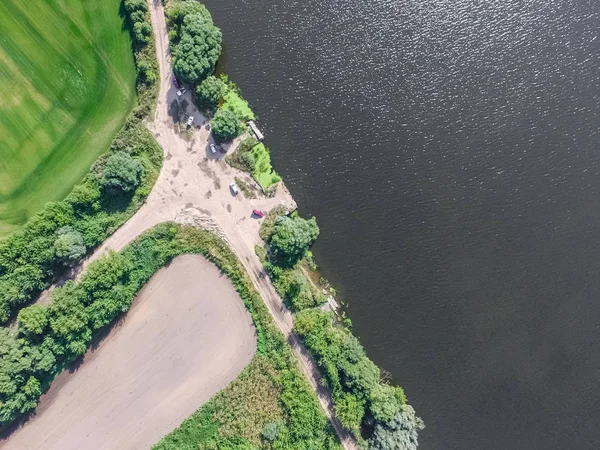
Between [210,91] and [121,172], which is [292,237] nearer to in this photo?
[210,91]

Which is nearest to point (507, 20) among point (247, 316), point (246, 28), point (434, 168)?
point (434, 168)

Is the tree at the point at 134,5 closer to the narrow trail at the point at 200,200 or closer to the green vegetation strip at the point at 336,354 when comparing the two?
the narrow trail at the point at 200,200

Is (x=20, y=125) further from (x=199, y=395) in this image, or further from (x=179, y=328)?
(x=199, y=395)

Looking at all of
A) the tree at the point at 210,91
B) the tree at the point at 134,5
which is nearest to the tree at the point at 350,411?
the tree at the point at 210,91

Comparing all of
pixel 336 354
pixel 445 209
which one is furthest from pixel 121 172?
pixel 445 209

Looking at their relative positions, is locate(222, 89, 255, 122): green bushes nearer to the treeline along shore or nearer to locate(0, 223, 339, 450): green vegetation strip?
the treeline along shore

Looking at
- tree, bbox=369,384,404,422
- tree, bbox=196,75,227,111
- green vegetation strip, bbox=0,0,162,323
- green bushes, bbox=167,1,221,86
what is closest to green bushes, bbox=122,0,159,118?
green vegetation strip, bbox=0,0,162,323
